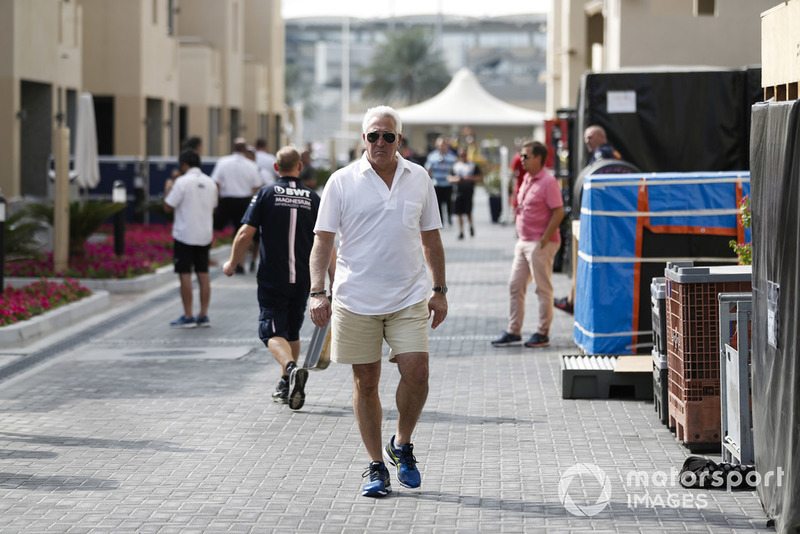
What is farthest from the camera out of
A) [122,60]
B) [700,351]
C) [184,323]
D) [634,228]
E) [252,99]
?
[252,99]

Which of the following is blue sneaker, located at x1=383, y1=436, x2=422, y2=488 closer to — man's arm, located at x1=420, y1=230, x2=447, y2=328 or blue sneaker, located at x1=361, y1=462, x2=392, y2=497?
blue sneaker, located at x1=361, y1=462, x2=392, y2=497

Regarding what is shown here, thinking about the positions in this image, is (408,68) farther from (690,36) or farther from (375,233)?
(375,233)

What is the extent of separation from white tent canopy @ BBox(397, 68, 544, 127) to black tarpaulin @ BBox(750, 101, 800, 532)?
43.1 meters

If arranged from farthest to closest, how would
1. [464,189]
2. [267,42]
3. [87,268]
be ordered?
[267,42] < [464,189] < [87,268]

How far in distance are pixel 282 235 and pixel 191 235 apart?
4.28m

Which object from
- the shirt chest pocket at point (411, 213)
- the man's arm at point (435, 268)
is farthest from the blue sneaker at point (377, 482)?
the shirt chest pocket at point (411, 213)

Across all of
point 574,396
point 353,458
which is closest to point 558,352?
point 574,396

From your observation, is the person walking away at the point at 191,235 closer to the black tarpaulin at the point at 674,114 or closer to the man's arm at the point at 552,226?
the man's arm at the point at 552,226

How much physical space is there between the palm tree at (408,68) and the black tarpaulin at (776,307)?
94151 mm

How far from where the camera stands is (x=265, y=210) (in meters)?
9.85

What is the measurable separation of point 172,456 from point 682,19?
1523cm

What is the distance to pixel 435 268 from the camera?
7043 mm

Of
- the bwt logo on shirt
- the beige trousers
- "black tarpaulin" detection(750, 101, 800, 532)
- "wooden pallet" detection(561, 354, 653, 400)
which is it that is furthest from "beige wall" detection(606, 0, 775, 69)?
"black tarpaulin" detection(750, 101, 800, 532)

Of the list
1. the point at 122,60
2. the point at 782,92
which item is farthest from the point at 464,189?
Result: the point at 782,92
